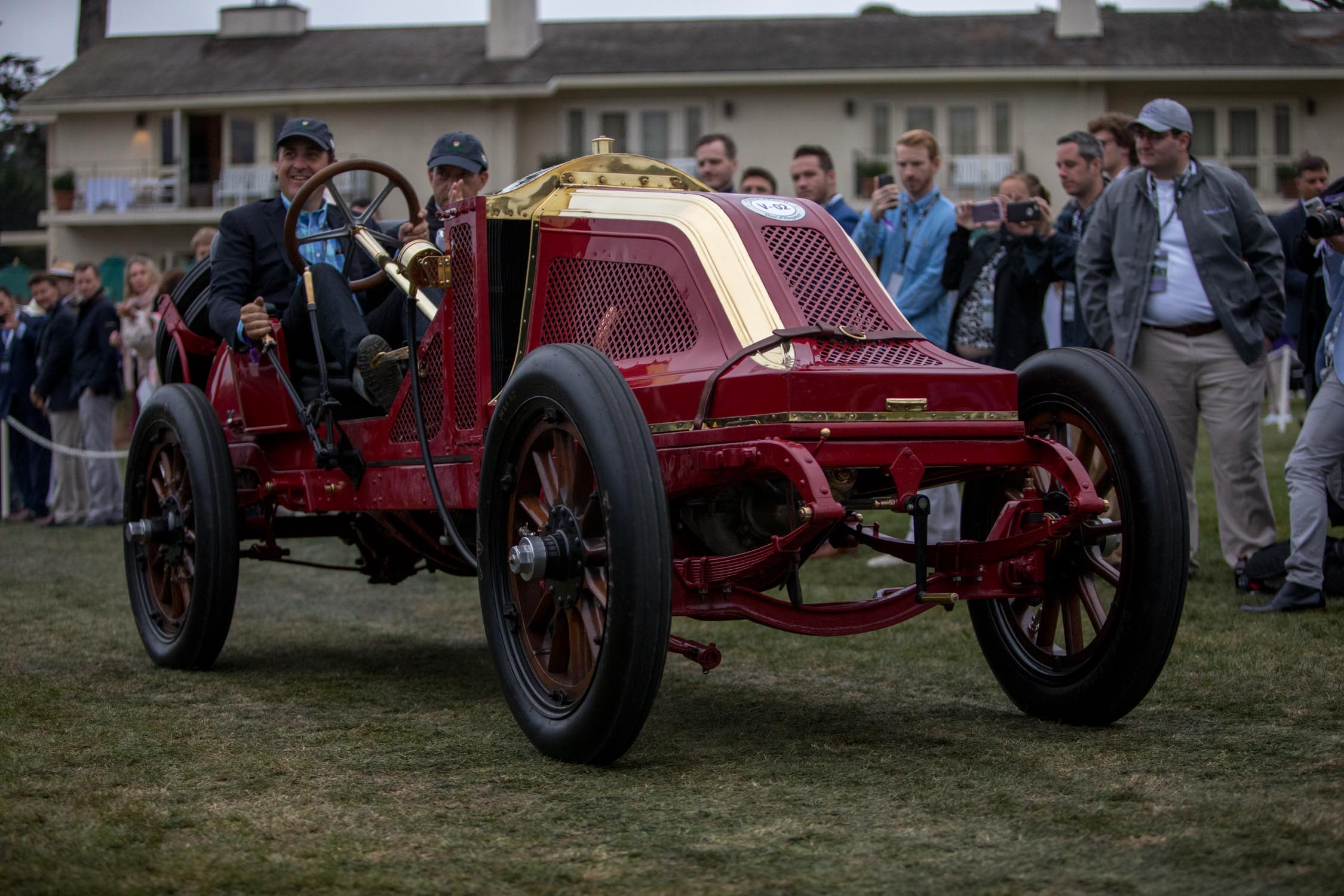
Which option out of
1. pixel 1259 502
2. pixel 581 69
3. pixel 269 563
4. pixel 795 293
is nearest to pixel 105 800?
pixel 795 293

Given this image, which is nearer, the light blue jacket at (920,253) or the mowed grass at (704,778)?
the mowed grass at (704,778)

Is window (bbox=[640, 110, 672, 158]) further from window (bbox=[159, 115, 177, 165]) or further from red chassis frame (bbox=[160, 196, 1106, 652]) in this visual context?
red chassis frame (bbox=[160, 196, 1106, 652])

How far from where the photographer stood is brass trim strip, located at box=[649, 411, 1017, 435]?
154 inches

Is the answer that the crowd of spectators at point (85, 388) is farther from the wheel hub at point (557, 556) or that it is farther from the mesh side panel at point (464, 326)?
the wheel hub at point (557, 556)

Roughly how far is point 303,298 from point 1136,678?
335 cm

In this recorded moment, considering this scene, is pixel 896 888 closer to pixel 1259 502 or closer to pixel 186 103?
pixel 1259 502

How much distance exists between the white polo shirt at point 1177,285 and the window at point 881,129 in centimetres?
2601

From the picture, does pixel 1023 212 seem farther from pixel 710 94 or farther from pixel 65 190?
pixel 65 190

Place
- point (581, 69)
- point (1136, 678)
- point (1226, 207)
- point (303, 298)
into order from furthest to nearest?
point (581, 69), point (1226, 207), point (303, 298), point (1136, 678)

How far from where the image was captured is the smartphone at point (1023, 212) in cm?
748

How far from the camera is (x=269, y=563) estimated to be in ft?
33.9

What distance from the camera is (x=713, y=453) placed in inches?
157

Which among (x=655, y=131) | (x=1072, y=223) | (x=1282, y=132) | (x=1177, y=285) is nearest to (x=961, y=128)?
(x=655, y=131)

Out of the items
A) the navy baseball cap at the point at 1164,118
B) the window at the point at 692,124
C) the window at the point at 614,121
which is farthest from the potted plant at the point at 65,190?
the navy baseball cap at the point at 1164,118
